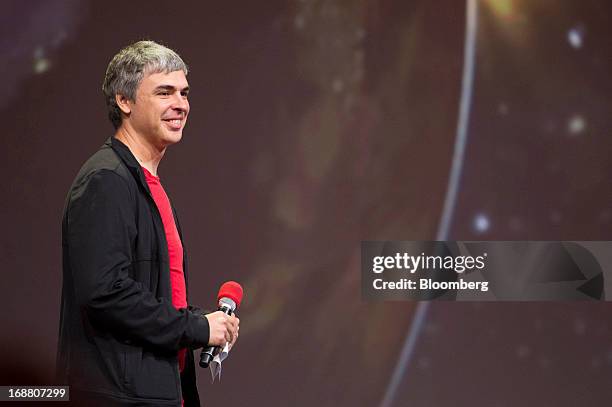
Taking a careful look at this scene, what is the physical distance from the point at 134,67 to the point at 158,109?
0.39 ft

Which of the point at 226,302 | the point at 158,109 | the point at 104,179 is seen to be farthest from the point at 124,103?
the point at 226,302

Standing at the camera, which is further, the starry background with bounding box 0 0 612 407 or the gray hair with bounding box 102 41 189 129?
the starry background with bounding box 0 0 612 407

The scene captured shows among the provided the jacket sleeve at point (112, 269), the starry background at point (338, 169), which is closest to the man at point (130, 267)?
the jacket sleeve at point (112, 269)

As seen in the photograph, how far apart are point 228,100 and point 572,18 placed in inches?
59.2

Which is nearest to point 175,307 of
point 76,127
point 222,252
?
point 222,252

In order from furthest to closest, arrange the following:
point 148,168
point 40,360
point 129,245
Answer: point 40,360
point 148,168
point 129,245

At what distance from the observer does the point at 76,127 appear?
11.7ft

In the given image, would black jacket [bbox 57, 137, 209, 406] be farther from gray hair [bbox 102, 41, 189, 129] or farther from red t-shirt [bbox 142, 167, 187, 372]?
gray hair [bbox 102, 41, 189, 129]

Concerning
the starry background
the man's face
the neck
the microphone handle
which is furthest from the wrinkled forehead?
the starry background

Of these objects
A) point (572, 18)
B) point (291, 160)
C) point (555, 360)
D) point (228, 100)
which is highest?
point (572, 18)

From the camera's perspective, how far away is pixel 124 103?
204 cm

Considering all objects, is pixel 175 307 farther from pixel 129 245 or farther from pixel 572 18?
pixel 572 18

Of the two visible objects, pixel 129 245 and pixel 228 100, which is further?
pixel 228 100

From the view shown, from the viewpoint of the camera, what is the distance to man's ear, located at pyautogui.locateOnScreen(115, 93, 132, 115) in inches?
80.0
